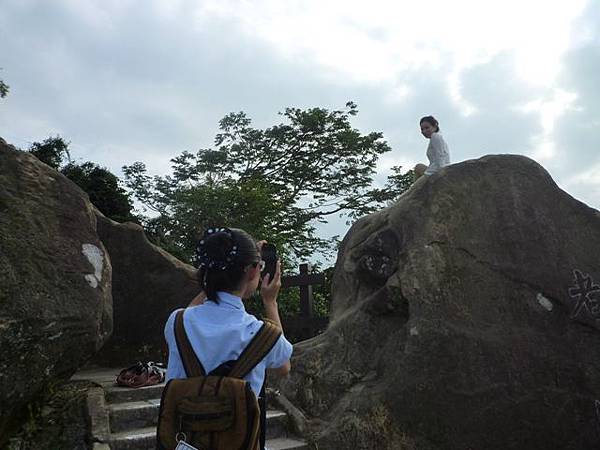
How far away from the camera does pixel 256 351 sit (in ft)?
6.31

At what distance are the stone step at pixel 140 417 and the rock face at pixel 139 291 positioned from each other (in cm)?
288

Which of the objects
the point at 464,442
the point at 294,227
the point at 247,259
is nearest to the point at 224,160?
the point at 294,227

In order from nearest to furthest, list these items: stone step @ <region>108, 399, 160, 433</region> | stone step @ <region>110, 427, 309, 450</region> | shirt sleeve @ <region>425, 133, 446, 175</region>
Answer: stone step @ <region>110, 427, 309, 450</region>, stone step @ <region>108, 399, 160, 433</region>, shirt sleeve @ <region>425, 133, 446, 175</region>

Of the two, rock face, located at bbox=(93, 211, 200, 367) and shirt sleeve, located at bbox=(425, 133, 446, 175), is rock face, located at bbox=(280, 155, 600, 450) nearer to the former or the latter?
shirt sleeve, located at bbox=(425, 133, 446, 175)

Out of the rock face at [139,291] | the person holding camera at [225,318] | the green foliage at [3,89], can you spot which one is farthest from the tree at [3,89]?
the person holding camera at [225,318]

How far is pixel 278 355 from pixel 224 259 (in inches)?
16.0

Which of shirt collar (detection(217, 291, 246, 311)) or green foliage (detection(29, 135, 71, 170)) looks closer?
shirt collar (detection(217, 291, 246, 311))

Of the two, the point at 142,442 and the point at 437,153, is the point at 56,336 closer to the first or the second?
the point at 142,442

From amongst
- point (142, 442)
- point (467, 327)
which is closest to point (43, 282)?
point (142, 442)

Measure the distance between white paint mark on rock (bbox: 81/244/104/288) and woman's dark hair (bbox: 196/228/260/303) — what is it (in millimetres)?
3340

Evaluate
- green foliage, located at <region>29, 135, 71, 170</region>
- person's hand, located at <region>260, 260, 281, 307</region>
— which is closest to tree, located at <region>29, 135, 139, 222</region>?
green foliage, located at <region>29, 135, 71, 170</region>

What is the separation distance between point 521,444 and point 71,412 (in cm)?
432

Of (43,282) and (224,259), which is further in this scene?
(43,282)

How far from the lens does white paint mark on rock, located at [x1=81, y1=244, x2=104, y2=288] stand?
5044 millimetres
